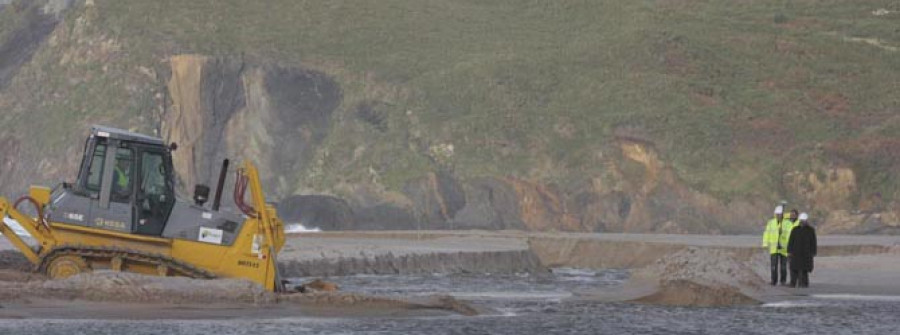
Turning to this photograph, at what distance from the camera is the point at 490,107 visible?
98250mm

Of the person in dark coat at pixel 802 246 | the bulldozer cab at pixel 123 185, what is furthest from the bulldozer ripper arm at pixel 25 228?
the person in dark coat at pixel 802 246

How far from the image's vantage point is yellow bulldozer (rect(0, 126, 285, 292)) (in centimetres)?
3012

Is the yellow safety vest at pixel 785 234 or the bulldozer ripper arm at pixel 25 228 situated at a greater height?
the yellow safety vest at pixel 785 234

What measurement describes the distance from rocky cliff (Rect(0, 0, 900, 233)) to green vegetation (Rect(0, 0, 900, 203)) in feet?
0.55

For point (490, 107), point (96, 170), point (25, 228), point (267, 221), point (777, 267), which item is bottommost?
point (777, 267)

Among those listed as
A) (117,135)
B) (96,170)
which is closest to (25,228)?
(96,170)

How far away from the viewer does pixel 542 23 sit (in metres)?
118

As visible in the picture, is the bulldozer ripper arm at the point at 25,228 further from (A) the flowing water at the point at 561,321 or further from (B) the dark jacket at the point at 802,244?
(B) the dark jacket at the point at 802,244

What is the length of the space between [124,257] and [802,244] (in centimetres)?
1460

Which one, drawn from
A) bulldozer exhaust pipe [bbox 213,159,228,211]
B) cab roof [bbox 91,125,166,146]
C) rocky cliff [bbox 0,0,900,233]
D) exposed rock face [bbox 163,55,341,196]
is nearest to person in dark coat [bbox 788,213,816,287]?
bulldozer exhaust pipe [bbox 213,159,228,211]

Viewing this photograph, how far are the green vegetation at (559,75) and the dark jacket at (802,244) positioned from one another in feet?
158

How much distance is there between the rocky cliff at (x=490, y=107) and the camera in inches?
3413

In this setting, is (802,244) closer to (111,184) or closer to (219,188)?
(219,188)

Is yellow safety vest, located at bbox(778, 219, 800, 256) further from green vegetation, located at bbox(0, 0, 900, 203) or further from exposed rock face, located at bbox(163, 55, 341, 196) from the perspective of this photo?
exposed rock face, located at bbox(163, 55, 341, 196)
